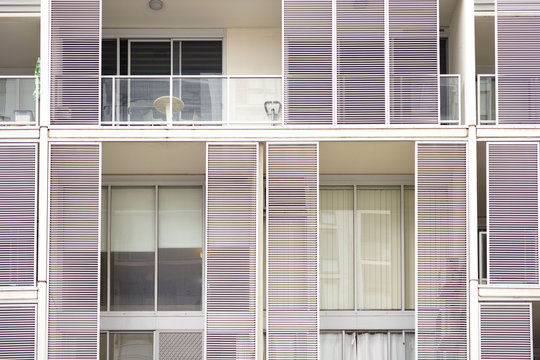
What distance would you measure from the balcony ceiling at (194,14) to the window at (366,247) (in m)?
4.11

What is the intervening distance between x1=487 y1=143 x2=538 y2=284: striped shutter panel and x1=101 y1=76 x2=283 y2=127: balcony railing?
443 centimetres

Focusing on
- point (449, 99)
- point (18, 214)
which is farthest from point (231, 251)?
point (449, 99)

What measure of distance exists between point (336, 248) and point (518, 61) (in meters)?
5.45

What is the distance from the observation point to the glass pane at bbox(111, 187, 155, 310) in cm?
1627

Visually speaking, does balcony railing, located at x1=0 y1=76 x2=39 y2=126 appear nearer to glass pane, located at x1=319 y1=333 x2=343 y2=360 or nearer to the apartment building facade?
the apartment building facade

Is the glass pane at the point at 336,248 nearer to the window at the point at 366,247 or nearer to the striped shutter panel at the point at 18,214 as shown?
the window at the point at 366,247

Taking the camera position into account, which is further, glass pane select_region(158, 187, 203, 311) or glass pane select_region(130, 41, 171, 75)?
glass pane select_region(130, 41, 171, 75)

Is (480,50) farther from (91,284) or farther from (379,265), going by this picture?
(91,284)

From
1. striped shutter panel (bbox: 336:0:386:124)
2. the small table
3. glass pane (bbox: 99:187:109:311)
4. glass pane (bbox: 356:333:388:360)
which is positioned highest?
striped shutter panel (bbox: 336:0:386:124)

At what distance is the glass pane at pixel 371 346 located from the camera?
1616cm

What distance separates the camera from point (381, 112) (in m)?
14.6

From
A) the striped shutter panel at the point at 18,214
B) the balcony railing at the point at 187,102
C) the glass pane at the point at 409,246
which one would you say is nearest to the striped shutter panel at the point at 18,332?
the striped shutter panel at the point at 18,214

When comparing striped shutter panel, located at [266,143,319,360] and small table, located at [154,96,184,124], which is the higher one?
small table, located at [154,96,184,124]

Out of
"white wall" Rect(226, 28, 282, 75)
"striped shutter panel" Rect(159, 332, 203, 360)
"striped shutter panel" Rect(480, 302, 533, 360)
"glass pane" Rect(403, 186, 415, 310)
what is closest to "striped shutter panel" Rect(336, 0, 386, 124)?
"white wall" Rect(226, 28, 282, 75)
